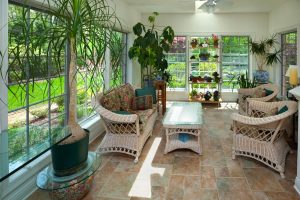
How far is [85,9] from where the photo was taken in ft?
7.43

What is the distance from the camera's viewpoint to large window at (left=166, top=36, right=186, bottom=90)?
8164mm

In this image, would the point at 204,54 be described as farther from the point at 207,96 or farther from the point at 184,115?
the point at 184,115

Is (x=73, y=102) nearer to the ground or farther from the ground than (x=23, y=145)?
farther from the ground

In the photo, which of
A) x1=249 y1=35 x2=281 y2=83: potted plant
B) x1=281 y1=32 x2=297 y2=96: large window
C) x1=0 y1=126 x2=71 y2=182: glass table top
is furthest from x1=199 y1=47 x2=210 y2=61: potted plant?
x1=0 y1=126 x2=71 y2=182: glass table top

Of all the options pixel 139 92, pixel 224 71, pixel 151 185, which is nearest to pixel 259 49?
pixel 224 71

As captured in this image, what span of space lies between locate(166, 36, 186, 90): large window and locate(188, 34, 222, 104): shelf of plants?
22 centimetres

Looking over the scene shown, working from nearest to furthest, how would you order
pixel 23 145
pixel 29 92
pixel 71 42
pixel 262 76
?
pixel 23 145, pixel 71 42, pixel 29 92, pixel 262 76

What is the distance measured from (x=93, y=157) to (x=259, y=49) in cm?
614

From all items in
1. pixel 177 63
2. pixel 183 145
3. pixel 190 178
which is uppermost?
pixel 177 63

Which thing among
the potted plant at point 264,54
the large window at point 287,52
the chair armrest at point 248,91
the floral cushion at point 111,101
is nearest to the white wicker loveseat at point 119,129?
the floral cushion at point 111,101

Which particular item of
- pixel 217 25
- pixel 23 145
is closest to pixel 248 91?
pixel 217 25

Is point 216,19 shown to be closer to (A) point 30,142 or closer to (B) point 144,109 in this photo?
(B) point 144,109

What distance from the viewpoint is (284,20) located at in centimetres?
629

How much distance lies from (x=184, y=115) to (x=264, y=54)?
448 centimetres
